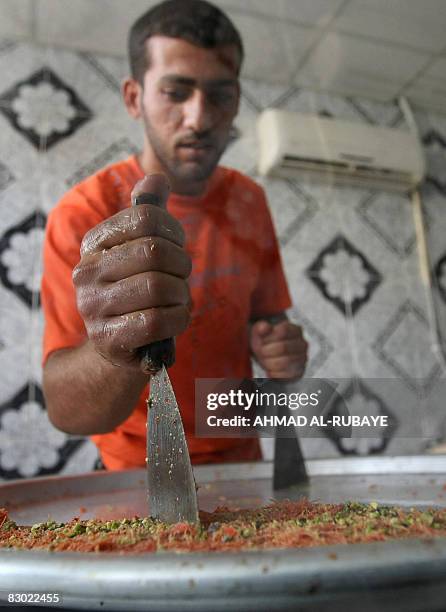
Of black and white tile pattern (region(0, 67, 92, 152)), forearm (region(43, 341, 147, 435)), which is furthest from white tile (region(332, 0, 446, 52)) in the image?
forearm (region(43, 341, 147, 435))

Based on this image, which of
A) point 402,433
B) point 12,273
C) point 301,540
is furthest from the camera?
point 12,273

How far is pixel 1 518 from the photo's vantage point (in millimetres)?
262

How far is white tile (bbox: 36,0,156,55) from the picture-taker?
1.35ft

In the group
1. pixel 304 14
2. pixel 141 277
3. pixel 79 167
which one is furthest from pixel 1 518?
pixel 304 14

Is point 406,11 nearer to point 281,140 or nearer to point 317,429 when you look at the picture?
point 281,140

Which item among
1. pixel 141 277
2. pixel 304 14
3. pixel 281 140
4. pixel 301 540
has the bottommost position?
pixel 301 540

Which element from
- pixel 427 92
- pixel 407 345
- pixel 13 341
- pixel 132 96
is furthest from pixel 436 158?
pixel 13 341

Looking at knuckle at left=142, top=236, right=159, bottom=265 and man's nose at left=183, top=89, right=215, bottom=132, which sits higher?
man's nose at left=183, top=89, right=215, bottom=132

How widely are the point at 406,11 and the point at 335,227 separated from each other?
17 cm

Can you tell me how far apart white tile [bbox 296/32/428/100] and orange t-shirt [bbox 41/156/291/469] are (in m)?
0.14

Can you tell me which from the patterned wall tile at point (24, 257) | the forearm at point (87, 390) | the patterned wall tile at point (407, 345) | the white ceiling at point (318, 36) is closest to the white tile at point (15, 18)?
the white ceiling at point (318, 36)

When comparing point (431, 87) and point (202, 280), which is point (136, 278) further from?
point (431, 87)

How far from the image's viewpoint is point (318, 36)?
1.48 ft

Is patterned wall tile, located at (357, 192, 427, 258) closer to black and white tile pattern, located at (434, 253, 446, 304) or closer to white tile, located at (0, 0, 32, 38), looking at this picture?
black and white tile pattern, located at (434, 253, 446, 304)
